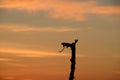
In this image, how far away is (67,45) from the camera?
114125mm

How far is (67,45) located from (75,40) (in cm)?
99

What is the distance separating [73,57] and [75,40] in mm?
1527

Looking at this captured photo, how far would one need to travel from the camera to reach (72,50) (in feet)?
374

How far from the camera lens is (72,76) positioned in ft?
374

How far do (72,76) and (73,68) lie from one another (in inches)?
27.5

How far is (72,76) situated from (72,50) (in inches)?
83.3

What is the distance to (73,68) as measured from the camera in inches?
4498

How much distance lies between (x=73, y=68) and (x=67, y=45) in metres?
1.94

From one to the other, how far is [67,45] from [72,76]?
2.56 m

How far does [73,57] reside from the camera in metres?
114

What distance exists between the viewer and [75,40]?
114m

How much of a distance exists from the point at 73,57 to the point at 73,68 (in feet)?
2.98
